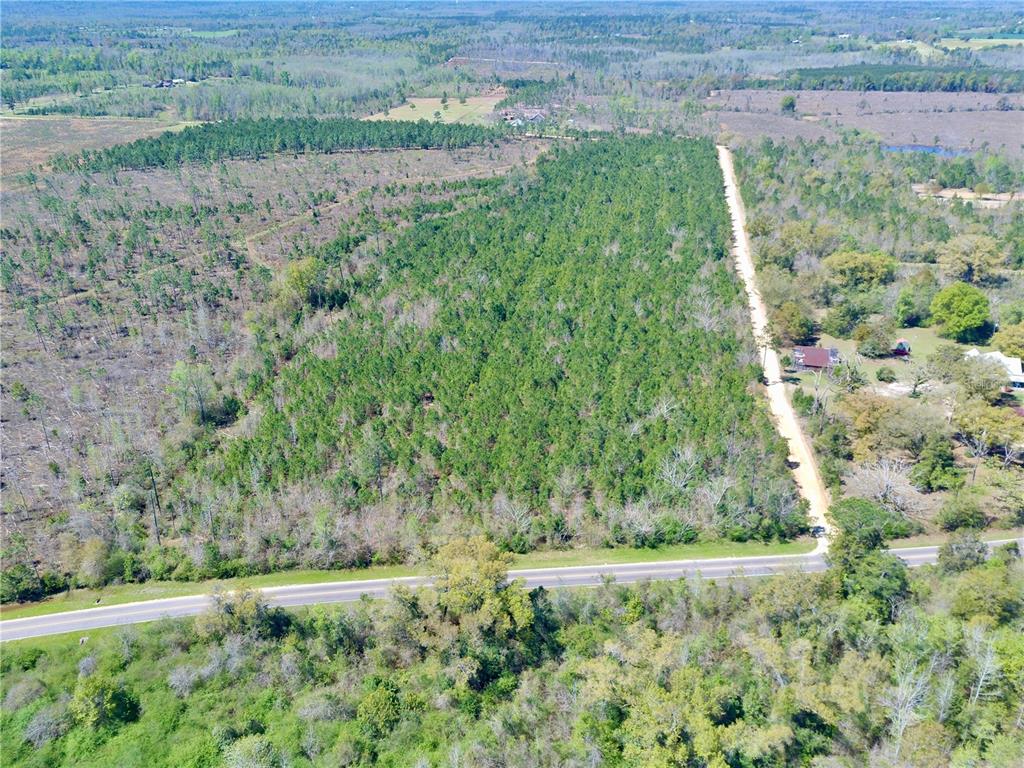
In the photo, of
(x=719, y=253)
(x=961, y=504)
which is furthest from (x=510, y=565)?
(x=719, y=253)

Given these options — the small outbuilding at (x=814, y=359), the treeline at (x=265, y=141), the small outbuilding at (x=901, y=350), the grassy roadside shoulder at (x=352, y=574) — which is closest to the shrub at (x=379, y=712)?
the grassy roadside shoulder at (x=352, y=574)

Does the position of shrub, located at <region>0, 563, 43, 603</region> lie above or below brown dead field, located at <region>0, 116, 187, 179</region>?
below

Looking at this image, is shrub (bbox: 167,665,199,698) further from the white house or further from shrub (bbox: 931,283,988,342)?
shrub (bbox: 931,283,988,342)

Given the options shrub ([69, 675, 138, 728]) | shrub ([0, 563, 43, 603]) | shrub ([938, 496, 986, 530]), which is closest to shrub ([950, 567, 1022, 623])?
shrub ([938, 496, 986, 530])

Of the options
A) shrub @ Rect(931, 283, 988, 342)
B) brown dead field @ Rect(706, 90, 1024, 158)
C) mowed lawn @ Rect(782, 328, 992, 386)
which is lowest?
mowed lawn @ Rect(782, 328, 992, 386)

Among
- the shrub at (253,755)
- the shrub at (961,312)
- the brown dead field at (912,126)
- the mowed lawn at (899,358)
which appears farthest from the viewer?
the brown dead field at (912,126)

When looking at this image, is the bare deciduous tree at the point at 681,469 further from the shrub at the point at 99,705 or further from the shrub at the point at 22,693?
the shrub at the point at 22,693
